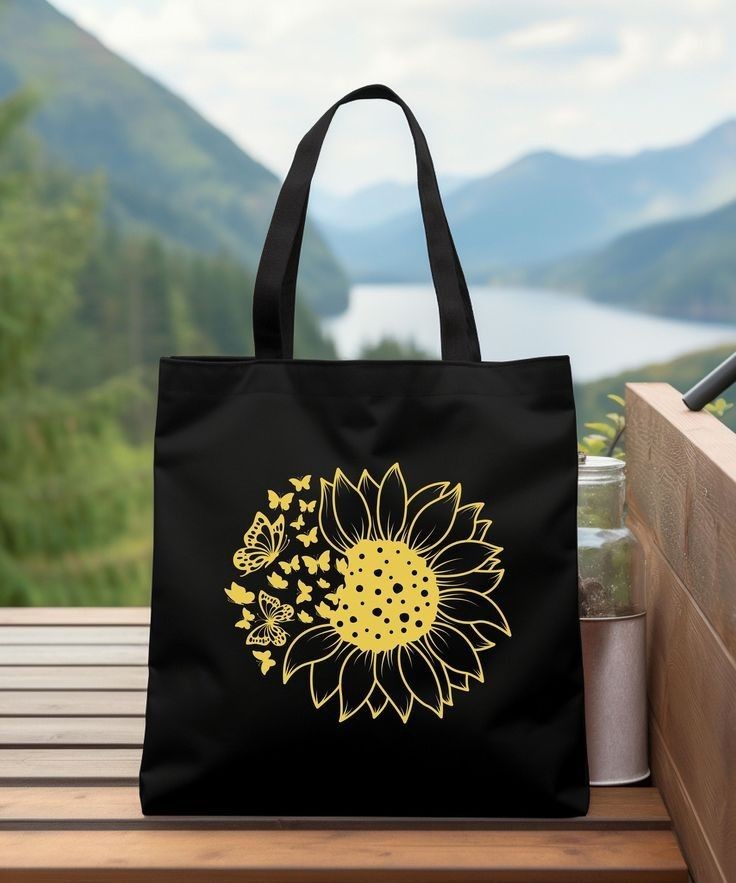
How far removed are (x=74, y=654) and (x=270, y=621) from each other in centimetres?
57

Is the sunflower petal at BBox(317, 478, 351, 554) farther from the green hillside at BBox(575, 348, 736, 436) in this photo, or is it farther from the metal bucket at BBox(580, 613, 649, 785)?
the green hillside at BBox(575, 348, 736, 436)

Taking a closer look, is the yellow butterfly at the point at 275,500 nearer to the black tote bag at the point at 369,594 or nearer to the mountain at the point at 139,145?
the black tote bag at the point at 369,594

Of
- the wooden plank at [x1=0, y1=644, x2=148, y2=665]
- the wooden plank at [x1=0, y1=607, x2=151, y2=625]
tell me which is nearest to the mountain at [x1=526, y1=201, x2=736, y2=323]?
the wooden plank at [x1=0, y1=607, x2=151, y2=625]

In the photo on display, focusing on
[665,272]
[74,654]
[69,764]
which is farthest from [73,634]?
[665,272]

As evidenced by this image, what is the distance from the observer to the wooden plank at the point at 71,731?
4.04 ft

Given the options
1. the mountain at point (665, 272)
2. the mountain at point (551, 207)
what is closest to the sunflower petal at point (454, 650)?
the mountain at point (551, 207)

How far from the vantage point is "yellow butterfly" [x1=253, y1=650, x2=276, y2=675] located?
1.04 metres

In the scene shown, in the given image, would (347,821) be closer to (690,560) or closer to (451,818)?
(451,818)

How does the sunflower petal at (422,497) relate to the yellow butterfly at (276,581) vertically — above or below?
above

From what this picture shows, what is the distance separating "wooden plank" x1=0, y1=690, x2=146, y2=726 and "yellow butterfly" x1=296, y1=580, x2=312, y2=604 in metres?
0.36

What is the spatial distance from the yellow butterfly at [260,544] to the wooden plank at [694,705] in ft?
1.16

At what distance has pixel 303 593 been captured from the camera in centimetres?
104

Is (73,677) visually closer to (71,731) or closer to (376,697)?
(71,731)

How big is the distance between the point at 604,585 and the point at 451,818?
0.86 feet
